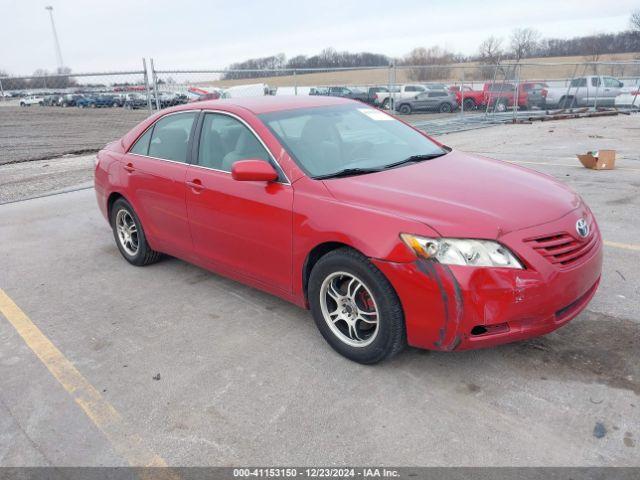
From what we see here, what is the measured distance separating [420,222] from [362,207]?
1.28 feet

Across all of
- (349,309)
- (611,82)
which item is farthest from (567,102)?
(349,309)

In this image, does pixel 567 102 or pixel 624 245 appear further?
pixel 567 102

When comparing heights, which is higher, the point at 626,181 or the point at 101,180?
the point at 101,180

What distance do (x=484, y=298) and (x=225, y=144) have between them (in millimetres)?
2337

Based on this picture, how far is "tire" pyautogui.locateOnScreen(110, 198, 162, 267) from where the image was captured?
200 inches

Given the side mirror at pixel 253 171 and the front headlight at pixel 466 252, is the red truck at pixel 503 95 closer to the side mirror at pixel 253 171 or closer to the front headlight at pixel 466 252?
the side mirror at pixel 253 171

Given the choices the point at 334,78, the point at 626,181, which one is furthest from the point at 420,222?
the point at 334,78

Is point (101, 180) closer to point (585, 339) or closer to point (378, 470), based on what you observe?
point (378, 470)

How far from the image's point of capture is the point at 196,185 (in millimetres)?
4172

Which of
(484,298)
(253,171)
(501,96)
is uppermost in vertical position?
(253,171)

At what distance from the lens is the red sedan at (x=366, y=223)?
2.80 m

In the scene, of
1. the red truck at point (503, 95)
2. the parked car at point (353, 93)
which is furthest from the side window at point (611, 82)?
the parked car at point (353, 93)

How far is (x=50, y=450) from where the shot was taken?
105 inches

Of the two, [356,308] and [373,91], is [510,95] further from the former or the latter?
[356,308]
